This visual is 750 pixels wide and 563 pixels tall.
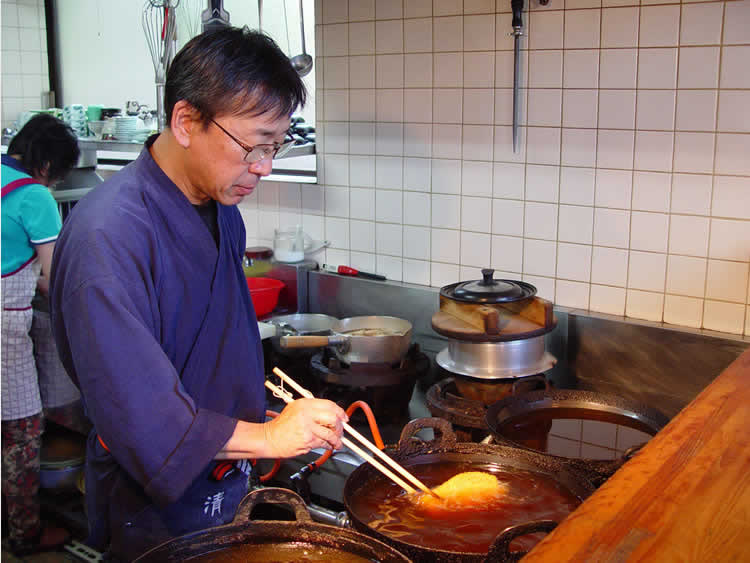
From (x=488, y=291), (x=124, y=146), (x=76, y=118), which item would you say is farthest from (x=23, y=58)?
(x=488, y=291)

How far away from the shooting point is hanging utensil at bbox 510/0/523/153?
242cm

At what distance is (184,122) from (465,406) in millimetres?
1093

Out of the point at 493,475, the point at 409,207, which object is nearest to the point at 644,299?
the point at 409,207

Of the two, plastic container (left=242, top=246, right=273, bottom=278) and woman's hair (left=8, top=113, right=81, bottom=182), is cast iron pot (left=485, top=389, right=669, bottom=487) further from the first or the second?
woman's hair (left=8, top=113, right=81, bottom=182)

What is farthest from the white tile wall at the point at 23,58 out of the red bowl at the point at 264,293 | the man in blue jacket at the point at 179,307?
the man in blue jacket at the point at 179,307

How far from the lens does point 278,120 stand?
4.50ft

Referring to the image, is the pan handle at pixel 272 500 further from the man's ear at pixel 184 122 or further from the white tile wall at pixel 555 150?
the white tile wall at pixel 555 150

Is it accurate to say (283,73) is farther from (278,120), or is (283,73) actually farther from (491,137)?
(491,137)

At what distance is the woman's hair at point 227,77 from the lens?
131 centimetres

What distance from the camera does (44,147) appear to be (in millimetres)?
2768

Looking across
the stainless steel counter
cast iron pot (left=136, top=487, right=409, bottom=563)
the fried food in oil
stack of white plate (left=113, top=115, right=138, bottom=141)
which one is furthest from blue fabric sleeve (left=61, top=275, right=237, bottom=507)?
stack of white plate (left=113, top=115, right=138, bottom=141)

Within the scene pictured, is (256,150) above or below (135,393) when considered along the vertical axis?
above

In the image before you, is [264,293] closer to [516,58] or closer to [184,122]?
[516,58]

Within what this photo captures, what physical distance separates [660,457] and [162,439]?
793 mm
